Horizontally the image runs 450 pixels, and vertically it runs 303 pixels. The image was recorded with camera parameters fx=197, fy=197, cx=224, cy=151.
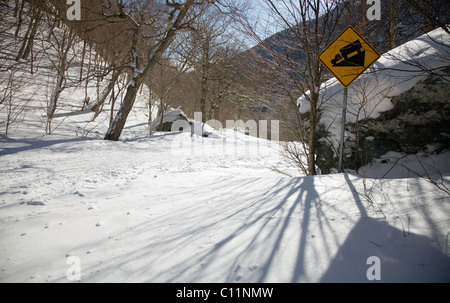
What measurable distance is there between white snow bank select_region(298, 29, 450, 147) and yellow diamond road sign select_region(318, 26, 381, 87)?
18 cm

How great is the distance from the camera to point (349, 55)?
9.81 ft

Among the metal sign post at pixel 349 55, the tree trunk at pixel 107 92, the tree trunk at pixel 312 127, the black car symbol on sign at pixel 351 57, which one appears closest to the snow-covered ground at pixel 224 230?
the tree trunk at pixel 312 127

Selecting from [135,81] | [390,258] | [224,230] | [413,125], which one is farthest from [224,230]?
[135,81]

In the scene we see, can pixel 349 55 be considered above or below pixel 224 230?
above

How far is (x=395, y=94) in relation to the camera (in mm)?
3291

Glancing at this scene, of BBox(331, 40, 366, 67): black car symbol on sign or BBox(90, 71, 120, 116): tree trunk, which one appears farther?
BBox(90, 71, 120, 116): tree trunk

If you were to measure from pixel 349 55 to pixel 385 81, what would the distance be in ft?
3.25

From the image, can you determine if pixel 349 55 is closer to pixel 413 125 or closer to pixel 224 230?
pixel 413 125

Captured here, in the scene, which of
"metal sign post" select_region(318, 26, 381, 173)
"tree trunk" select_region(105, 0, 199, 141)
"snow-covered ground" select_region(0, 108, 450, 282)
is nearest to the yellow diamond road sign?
"metal sign post" select_region(318, 26, 381, 173)

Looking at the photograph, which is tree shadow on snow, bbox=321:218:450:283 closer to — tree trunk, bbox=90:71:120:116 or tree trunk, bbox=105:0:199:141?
tree trunk, bbox=105:0:199:141

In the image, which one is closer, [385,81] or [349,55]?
[349,55]

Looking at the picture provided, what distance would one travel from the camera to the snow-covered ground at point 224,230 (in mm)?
1390

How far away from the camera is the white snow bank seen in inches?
120
